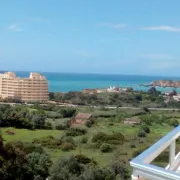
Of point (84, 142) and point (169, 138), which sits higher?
point (169, 138)

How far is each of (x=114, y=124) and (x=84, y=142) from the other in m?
7.24

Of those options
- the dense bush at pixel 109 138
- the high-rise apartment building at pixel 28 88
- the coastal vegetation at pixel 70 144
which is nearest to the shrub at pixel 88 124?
the coastal vegetation at pixel 70 144

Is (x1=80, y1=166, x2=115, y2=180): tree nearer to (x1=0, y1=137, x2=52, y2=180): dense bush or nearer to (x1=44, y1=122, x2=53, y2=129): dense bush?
(x1=0, y1=137, x2=52, y2=180): dense bush

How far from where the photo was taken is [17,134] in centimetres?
1942

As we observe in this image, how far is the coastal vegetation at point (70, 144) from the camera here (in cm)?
959

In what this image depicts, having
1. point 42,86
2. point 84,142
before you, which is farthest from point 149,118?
point 42,86

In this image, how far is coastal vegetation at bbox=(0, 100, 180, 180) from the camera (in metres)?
9.59

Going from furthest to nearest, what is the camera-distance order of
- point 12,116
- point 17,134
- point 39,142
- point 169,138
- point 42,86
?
1. point 42,86
2. point 12,116
3. point 17,134
4. point 39,142
5. point 169,138

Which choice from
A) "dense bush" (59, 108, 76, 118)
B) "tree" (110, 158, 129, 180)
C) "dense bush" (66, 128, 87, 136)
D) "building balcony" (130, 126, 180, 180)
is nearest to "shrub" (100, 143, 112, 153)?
"dense bush" (66, 128, 87, 136)

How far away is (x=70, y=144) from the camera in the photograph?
16.9 m

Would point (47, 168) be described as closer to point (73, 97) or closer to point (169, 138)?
point (169, 138)

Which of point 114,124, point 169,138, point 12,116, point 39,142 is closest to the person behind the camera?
point 169,138

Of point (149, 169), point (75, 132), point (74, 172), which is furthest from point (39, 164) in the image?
point (75, 132)

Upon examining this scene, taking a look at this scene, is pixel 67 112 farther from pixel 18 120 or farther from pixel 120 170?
pixel 120 170
